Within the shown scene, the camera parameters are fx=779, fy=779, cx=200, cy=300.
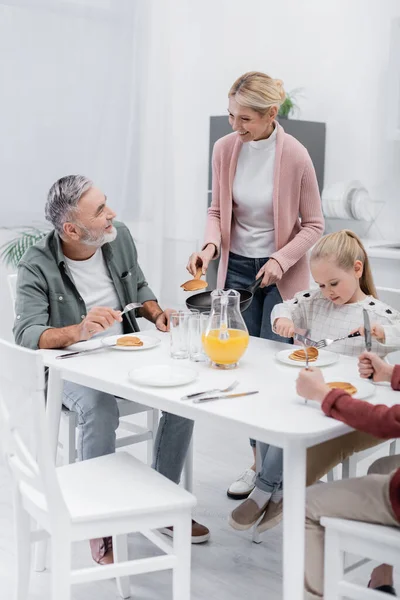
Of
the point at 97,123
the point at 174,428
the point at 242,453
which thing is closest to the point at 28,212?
the point at 97,123

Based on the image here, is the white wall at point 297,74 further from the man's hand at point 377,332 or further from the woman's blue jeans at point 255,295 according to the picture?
the man's hand at point 377,332

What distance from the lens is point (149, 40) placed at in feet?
14.0

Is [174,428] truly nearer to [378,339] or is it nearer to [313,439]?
[378,339]

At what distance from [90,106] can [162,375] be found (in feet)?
8.49

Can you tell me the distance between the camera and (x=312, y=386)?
5.23ft

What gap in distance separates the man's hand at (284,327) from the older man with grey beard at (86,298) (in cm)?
38

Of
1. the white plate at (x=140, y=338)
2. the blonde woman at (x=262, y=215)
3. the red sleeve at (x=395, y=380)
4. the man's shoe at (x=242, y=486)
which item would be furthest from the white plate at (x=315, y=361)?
the man's shoe at (x=242, y=486)

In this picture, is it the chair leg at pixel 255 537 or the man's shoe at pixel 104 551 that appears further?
the chair leg at pixel 255 537

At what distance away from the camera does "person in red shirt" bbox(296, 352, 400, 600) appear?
1484 mm

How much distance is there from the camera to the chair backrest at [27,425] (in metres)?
1.51

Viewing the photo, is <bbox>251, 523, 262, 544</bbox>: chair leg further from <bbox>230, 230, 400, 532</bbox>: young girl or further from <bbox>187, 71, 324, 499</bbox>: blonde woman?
<bbox>187, 71, 324, 499</bbox>: blonde woman

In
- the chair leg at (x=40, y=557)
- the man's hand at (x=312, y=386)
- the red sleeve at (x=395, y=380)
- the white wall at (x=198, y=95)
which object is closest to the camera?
the man's hand at (x=312, y=386)

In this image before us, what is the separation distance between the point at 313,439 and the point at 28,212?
9.00ft

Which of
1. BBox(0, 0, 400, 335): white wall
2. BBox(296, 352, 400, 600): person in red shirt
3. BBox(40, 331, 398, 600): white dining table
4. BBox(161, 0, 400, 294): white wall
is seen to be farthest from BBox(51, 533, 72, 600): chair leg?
BBox(161, 0, 400, 294): white wall
